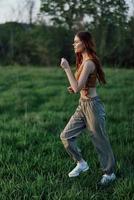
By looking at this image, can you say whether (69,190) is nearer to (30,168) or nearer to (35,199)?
(35,199)

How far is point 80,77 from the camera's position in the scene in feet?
17.4

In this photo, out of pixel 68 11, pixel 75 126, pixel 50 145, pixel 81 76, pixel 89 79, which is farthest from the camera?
pixel 68 11

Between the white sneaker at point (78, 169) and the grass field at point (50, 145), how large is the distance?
0.18 feet

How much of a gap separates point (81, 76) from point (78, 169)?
103 cm

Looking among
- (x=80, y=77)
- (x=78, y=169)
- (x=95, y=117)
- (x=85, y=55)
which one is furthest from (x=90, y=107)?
(x=78, y=169)

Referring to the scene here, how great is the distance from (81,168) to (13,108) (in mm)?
4857

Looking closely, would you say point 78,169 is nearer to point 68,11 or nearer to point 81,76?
point 81,76

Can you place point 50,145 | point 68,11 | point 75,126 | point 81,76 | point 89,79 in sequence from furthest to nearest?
point 68,11
point 50,145
point 75,126
point 89,79
point 81,76

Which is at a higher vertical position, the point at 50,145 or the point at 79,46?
the point at 79,46

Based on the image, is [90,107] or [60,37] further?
[60,37]

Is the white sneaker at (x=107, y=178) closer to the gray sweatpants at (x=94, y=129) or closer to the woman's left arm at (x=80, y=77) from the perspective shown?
the gray sweatpants at (x=94, y=129)

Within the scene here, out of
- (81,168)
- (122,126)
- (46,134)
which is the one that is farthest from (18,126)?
(81,168)

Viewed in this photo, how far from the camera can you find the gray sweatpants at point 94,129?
544 cm

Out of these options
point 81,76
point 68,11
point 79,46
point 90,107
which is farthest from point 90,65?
point 68,11
